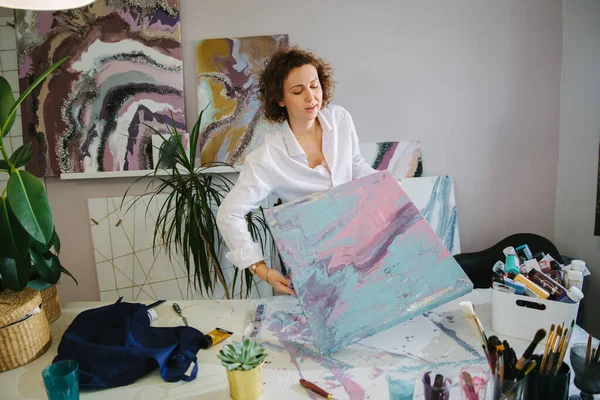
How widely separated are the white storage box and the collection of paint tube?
0.03 metres

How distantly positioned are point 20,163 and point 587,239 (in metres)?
2.70

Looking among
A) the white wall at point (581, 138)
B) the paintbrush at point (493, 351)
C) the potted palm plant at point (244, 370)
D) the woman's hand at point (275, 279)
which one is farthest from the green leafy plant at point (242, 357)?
the white wall at point (581, 138)

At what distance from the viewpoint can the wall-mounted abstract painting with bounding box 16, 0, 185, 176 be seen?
92.3 inches

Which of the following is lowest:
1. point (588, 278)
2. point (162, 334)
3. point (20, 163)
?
point (588, 278)

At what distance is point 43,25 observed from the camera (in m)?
2.36

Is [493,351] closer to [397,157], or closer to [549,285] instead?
[549,285]

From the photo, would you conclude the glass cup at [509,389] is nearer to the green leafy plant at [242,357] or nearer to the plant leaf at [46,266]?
the green leafy plant at [242,357]

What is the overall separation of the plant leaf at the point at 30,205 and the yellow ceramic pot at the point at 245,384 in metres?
0.75

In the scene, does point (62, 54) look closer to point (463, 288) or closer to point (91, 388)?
point (91, 388)

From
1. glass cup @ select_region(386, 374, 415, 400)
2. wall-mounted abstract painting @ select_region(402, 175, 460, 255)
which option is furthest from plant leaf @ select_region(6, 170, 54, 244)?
wall-mounted abstract painting @ select_region(402, 175, 460, 255)

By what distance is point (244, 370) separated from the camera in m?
0.95

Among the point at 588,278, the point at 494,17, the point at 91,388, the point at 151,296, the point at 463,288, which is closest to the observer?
the point at 91,388

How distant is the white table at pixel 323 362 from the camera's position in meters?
1.01

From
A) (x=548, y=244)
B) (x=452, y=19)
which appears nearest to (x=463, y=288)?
(x=548, y=244)
